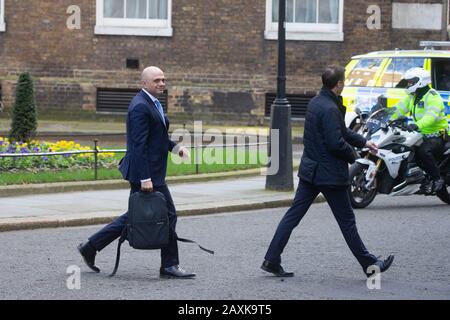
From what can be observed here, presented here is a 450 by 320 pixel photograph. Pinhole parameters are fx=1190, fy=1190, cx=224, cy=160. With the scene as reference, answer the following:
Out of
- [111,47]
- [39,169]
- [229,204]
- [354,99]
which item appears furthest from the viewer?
[111,47]

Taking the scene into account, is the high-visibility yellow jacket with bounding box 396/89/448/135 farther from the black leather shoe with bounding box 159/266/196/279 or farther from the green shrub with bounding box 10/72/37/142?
the green shrub with bounding box 10/72/37/142

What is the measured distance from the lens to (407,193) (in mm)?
14961

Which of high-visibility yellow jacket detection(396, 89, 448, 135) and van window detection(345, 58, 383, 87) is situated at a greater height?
van window detection(345, 58, 383, 87)

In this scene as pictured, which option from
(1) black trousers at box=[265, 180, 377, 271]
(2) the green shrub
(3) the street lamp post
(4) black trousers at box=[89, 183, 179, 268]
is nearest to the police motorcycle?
(3) the street lamp post

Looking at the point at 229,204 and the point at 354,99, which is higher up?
the point at 354,99

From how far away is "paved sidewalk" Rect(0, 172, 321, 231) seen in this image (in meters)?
12.9

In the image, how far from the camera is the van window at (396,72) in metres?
19.0

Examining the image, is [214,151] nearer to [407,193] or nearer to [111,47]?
[407,193]

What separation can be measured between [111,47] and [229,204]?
1261cm

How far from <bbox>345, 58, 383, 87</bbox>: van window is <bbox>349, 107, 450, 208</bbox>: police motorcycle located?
14.6 feet

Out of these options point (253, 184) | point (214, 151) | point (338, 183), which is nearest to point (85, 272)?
point (338, 183)

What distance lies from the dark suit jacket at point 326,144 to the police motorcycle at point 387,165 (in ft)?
15.4

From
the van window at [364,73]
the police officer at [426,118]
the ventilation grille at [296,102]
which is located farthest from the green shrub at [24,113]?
the ventilation grille at [296,102]

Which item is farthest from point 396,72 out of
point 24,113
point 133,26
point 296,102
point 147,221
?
point 147,221
